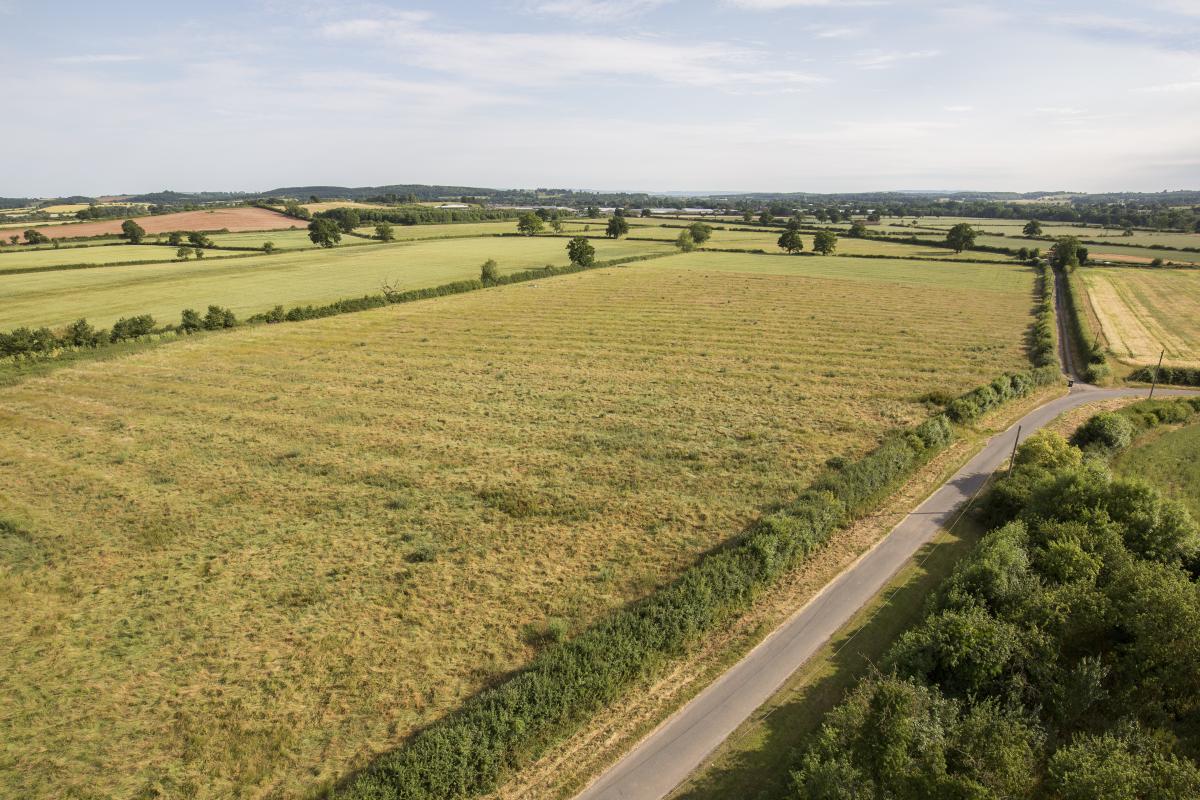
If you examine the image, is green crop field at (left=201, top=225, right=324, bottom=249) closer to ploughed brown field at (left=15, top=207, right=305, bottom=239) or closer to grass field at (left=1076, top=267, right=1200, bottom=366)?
ploughed brown field at (left=15, top=207, right=305, bottom=239)

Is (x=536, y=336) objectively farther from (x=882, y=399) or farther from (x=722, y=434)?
(x=882, y=399)

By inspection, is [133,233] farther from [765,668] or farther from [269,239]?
[765,668]

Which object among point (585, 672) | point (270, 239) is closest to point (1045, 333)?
point (585, 672)

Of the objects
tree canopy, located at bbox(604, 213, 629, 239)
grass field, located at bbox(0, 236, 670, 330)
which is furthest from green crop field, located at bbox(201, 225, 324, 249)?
tree canopy, located at bbox(604, 213, 629, 239)

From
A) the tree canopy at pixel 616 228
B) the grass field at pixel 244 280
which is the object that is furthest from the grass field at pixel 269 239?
the tree canopy at pixel 616 228

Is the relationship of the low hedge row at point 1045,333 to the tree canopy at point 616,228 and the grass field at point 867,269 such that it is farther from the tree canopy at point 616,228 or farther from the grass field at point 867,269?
the tree canopy at point 616,228

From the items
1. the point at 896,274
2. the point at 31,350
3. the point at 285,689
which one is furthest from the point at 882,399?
the point at 31,350

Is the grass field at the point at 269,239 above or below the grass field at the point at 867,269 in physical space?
above
